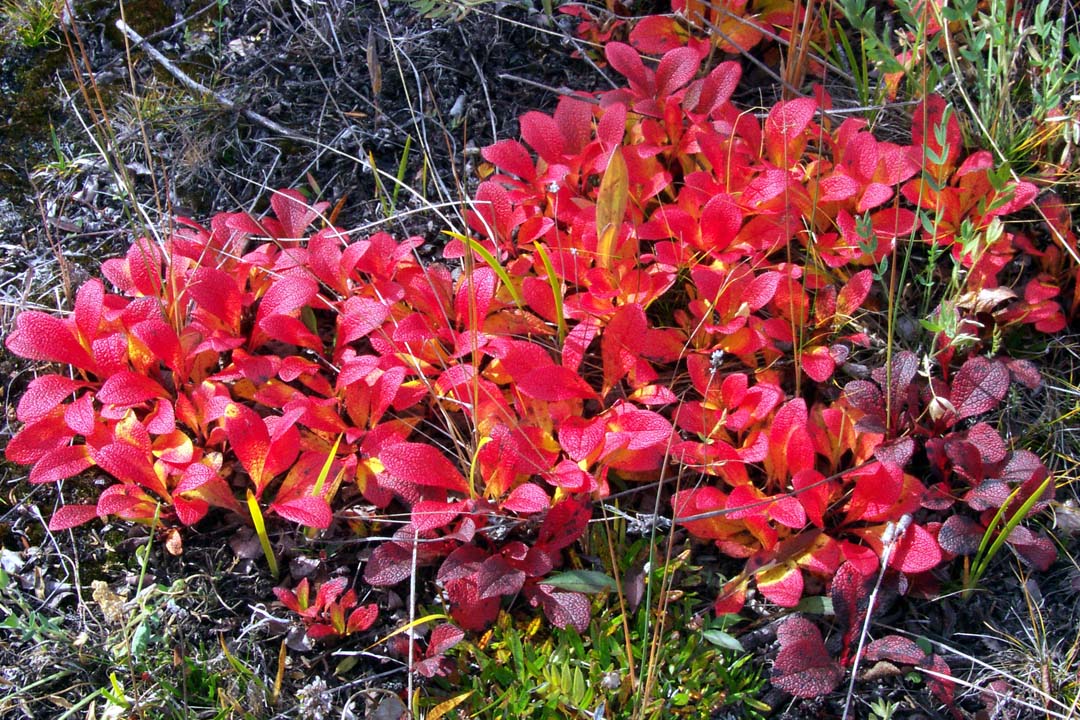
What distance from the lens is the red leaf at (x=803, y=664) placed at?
1.53 m

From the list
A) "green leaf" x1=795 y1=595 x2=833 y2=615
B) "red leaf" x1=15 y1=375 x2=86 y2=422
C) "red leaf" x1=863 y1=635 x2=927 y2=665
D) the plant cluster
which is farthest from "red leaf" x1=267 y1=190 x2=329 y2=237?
"red leaf" x1=863 y1=635 x2=927 y2=665

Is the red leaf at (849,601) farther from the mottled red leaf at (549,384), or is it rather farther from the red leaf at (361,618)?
the red leaf at (361,618)

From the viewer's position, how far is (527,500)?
5.31ft

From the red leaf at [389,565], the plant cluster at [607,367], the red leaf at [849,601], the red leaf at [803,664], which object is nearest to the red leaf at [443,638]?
the plant cluster at [607,367]

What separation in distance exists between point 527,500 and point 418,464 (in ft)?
0.70

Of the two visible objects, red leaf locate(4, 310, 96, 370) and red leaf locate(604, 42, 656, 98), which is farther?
red leaf locate(604, 42, 656, 98)

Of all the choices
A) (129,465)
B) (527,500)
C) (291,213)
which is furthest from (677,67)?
(129,465)

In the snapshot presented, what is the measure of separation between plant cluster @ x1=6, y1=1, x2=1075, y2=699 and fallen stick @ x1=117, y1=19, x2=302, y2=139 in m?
0.32

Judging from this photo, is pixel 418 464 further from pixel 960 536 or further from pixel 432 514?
pixel 960 536

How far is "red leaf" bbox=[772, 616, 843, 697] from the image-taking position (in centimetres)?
153

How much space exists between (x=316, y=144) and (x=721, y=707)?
5.15 feet

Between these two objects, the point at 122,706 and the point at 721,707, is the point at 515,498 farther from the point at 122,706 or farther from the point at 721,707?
the point at 122,706

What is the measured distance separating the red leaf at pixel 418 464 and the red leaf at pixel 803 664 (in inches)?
25.7

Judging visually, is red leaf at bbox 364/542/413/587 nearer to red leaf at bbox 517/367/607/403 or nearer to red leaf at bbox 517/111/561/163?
red leaf at bbox 517/367/607/403
